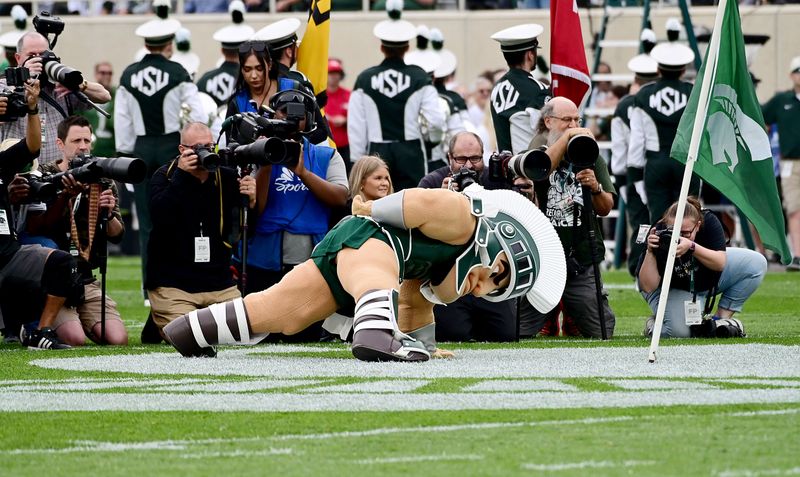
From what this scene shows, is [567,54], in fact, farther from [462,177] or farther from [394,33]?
[394,33]

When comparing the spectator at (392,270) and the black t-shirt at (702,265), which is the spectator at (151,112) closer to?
the black t-shirt at (702,265)

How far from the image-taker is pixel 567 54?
1133 cm

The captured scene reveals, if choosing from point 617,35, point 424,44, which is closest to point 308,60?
point 424,44

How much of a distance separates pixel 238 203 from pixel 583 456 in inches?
A: 223

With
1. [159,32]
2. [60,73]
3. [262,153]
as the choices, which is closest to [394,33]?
[159,32]

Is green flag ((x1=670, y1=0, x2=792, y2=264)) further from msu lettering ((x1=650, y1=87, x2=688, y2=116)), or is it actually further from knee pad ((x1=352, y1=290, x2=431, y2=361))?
msu lettering ((x1=650, y1=87, x2=688, y2=116))

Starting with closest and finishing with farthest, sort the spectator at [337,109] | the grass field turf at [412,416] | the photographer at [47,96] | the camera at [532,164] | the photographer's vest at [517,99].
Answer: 1. the grass field turf at [412,416]
2. the camera at [532,164]
3. the photographer at [47,96]
4. the photographer's vest at [517,99]
5. the spectator at [337,109]

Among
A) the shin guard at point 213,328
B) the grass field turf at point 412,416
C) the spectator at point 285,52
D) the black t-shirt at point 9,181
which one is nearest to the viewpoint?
the grass field turf at point 412,416

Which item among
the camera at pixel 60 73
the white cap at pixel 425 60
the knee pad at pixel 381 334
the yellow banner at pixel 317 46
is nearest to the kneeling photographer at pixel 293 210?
the camera at pixel 60 73

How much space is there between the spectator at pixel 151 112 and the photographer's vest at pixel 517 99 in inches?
130

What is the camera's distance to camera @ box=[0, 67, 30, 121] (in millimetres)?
9672

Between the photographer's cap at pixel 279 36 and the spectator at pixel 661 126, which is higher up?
the photographer's cap at pixel 279 36

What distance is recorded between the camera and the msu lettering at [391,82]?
15461 millimetres

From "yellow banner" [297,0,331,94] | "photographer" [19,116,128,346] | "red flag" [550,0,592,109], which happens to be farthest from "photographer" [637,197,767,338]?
"yellow banner" [297,0,331,94]
